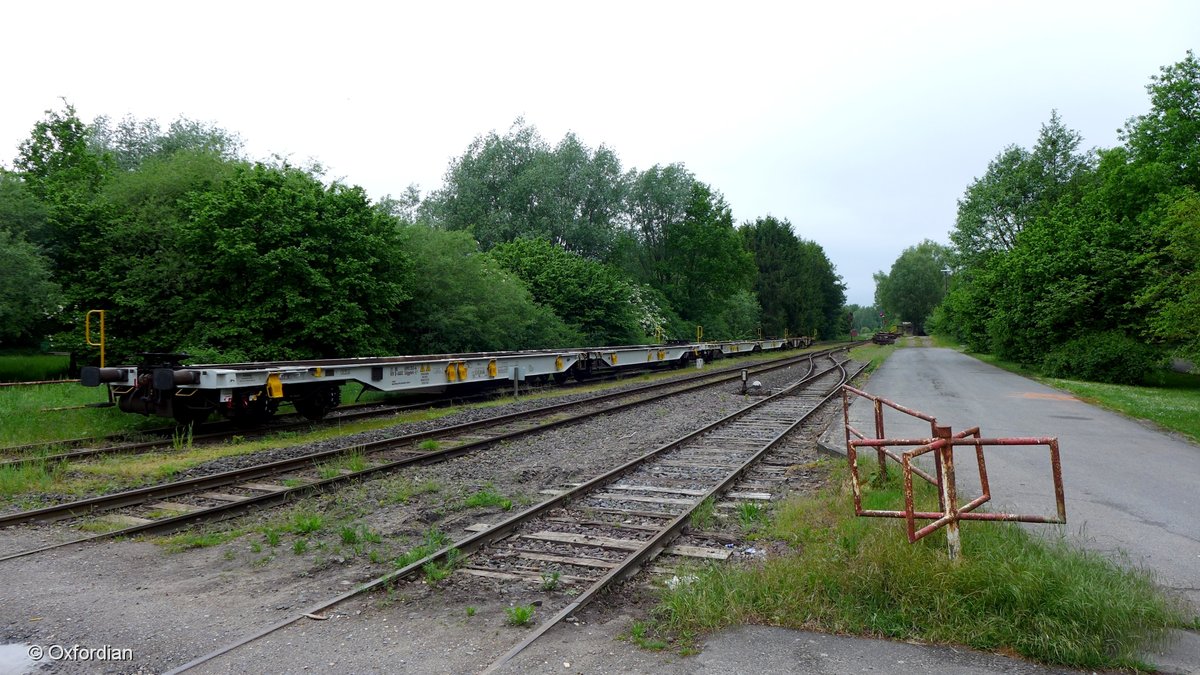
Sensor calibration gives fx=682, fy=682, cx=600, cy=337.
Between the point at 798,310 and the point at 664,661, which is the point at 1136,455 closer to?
the point at 664,661

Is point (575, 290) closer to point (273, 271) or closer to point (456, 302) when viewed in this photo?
point (456, 302)

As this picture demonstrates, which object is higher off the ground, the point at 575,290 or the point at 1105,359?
the point at 575,290

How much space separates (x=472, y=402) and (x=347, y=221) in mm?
6185

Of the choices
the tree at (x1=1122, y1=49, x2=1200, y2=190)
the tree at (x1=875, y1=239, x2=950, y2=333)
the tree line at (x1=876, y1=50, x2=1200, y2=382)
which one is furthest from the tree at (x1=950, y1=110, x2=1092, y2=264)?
the tree at (x1=875, y1=239, x2=950, y2=333)

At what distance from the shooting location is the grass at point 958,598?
12.4 feet

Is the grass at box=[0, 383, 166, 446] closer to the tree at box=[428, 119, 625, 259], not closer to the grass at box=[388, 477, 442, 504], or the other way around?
the grass at box=[388, 477, 442, 504]

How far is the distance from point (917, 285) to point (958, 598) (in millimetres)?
→ 120956

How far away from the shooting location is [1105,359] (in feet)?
83.5

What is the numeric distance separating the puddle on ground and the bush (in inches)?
1214

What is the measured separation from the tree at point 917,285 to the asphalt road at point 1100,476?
104 m

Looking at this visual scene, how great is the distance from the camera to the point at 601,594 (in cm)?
473

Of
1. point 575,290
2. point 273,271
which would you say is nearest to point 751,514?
point 273,271

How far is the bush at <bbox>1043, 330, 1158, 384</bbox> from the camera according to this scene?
24938 mm

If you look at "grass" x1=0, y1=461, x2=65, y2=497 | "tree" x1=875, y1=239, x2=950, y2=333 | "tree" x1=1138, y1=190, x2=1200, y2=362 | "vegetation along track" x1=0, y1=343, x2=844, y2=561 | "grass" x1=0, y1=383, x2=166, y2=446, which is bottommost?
"vegetation along track" x1=0, y1=343, x2=844, y2=561
